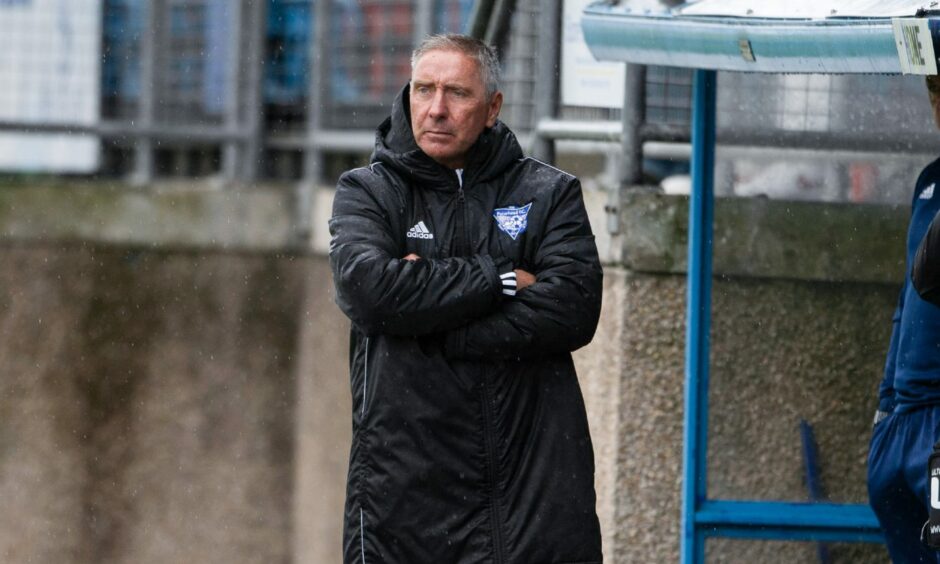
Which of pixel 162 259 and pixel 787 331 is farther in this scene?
pixel 162 259

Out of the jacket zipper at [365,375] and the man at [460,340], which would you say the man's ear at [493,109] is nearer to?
the man at [460,340]

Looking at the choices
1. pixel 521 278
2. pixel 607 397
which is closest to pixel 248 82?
pixel 607 397

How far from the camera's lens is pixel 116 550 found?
923cm

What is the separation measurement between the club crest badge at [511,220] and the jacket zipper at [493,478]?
41 centimetres

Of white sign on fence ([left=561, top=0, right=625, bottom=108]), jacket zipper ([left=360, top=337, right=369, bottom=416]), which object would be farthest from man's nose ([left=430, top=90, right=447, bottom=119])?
white sign on fence ([left=561, top=0, right=625, bottom=108])

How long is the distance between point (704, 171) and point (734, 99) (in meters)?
0.30

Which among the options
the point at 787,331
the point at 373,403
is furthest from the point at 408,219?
the point at 787,331

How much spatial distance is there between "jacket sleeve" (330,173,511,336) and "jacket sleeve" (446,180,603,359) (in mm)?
54

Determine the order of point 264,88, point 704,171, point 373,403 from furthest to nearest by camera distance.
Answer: point 264,88
point 704,171
point 373,403

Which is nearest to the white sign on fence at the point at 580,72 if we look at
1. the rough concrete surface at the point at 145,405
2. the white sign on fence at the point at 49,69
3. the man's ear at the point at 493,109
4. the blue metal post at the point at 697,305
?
the blue metal post at the point at 697,305

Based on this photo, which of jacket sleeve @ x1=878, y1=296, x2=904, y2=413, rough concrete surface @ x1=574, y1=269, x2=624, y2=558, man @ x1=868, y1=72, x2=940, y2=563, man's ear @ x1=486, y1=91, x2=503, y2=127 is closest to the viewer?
man's ear @ x1=486, y1=91, x2=503, y2=127

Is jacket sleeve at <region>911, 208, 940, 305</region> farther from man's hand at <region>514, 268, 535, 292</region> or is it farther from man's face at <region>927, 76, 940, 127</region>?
man's hand at <region>514, 268, 535, 292</region>

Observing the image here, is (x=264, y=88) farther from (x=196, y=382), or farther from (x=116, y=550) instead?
(x=116, y=550)

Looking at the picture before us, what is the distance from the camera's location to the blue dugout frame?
17.6 ft
